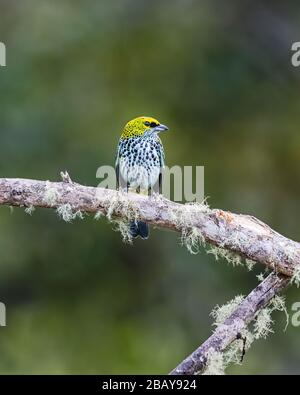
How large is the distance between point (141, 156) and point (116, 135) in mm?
3536

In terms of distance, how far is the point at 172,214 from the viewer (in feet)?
15.3

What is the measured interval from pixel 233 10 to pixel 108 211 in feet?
20.7

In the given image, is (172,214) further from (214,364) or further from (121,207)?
(214,364)

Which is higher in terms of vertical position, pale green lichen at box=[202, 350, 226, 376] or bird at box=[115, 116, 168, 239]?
bird at box=[115, 116, 168, 239]

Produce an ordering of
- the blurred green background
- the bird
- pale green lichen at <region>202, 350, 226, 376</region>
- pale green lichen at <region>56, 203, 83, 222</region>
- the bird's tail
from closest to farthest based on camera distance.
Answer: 1. pale green lichen at <region>202, 350, 226, 376</region>
2. pale green lichen at <region>56, 203, 83, 222</region>
3. the bird's tail
4. the bird
5. the blurred green background

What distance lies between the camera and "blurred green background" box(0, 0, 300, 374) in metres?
9.68

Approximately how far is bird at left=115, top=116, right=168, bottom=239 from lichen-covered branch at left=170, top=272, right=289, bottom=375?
55.4 inches

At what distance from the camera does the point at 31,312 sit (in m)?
10.2

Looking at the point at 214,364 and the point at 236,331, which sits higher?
the point at 236,331

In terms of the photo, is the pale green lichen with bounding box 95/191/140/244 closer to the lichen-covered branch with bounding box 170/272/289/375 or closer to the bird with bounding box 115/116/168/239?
the lichen-covered branch with bounding box 170/272/289/375

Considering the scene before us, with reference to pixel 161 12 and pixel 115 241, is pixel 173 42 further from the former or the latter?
pixel 115 241

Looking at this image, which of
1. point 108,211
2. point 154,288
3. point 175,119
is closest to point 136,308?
point 154,288

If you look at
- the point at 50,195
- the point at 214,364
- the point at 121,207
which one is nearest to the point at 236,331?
the point at 214,364

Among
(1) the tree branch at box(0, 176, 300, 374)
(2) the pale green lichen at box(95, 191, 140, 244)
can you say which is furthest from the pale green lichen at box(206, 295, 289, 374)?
(2) the pale green lichen at box(95, 191, 140, 244)
